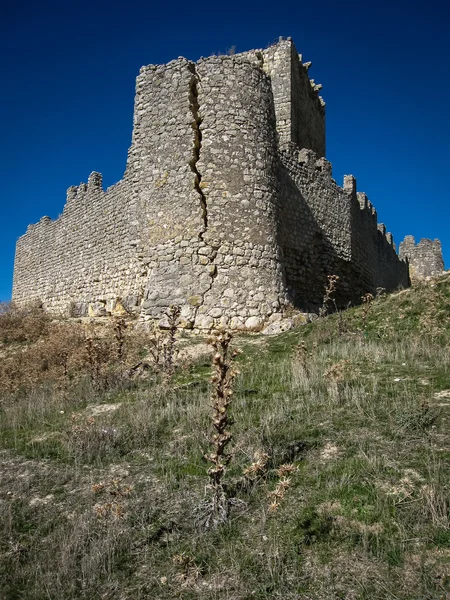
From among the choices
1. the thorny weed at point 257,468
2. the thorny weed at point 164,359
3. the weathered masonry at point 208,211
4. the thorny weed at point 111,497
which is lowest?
the thorny weed at point 111,497

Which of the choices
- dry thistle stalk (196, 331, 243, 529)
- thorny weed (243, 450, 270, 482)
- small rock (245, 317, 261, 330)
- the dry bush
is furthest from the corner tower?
thorny weed (243, 450, 270, 482)

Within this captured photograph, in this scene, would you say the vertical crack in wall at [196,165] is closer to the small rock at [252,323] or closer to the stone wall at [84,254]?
the small rock at [252,323]

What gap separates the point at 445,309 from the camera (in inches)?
369

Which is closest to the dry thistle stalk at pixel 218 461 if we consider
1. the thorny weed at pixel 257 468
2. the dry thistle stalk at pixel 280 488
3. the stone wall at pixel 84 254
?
the thorny weed at pixel 257 468

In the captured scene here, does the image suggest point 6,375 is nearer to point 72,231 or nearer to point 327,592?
point 327,592

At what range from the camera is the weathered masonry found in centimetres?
1125

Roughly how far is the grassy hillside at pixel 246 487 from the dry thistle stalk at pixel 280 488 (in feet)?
0.06

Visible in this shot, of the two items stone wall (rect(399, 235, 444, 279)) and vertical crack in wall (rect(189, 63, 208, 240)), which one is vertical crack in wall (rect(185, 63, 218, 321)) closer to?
vertical crack in wall (rect(189, 63, 208, 240))

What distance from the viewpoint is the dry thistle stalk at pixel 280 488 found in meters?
3.48

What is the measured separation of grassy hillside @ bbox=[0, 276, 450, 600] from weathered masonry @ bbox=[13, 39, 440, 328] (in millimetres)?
4149

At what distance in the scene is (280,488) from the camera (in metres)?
3.57

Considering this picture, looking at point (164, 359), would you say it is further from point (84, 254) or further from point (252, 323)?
point (84, 254)

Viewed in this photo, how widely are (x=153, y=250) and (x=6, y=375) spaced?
4328mm

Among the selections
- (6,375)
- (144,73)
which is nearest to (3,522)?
(6,375)
